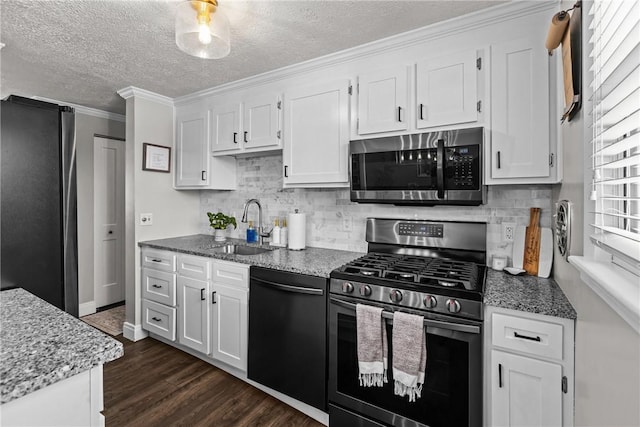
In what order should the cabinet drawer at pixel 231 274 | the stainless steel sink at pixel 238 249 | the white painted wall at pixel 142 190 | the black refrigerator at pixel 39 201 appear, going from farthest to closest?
the white painted wall at pixel 142 190, the stainless steel sink at pixel 238 249, the cabinet drawer at pixel 231 274, the black refrigerator at pixel 39 201

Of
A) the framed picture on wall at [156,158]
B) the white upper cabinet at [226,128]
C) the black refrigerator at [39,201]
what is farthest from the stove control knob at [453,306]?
the framed picture on wall at [156,158]

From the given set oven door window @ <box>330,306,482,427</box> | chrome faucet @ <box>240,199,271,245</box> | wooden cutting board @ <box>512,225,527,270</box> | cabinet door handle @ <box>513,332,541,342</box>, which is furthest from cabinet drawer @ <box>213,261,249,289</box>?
wooden cutting board @ <box>512,225,527,270</box>

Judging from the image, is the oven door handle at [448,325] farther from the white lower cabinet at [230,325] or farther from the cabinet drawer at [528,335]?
the white lower cabinet at [230,325]

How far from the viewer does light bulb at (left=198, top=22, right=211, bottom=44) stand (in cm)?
151

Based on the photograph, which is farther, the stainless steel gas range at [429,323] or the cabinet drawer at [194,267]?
the cabinet drawer at [194,267]

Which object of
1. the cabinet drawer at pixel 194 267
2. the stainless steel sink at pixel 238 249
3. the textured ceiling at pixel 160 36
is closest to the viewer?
the textured ceiling at pixel 160 36

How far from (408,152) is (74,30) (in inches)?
85.6

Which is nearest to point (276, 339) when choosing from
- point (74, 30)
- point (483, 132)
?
point (483, 132)

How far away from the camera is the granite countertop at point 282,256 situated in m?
2.00

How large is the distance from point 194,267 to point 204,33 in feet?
5.69

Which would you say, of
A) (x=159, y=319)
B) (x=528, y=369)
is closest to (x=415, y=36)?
(x=528, y=369)

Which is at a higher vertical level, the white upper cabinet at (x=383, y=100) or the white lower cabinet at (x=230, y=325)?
the white upper cabinet at (x=383, y=100)

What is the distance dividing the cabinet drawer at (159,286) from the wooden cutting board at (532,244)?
2.61m

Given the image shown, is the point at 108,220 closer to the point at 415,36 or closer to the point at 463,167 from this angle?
the point at 415,36
